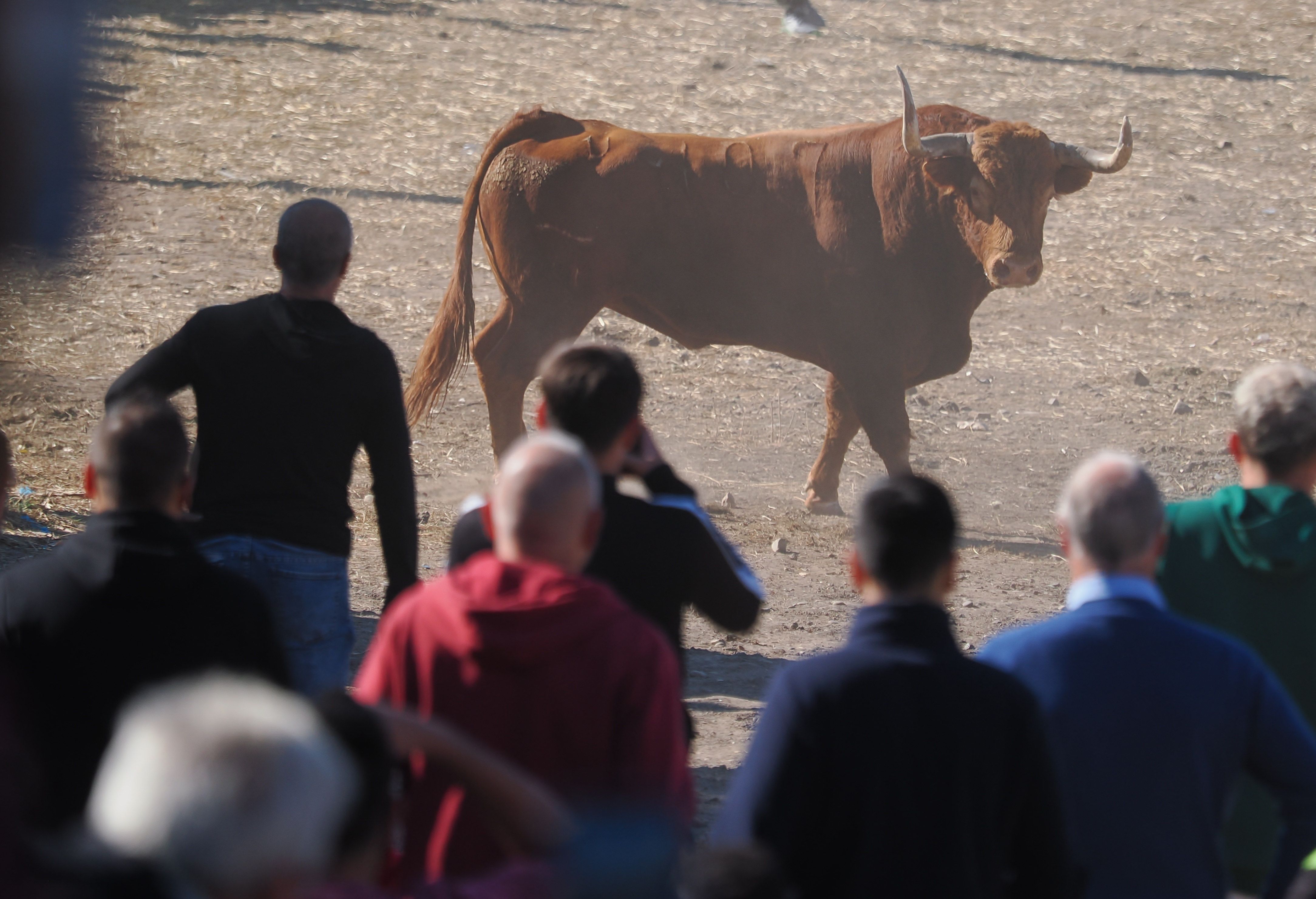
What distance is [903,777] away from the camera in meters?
2.08

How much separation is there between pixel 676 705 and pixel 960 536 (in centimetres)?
576

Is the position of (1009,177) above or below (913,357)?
above

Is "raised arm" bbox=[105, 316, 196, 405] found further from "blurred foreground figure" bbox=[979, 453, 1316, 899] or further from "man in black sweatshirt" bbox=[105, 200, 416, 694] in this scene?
"blurred foreground figure" bbox=[979, 453, 1316, 899]

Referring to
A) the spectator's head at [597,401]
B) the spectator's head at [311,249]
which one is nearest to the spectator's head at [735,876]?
the spectator's head at [597,401]

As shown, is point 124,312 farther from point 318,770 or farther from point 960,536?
point 318,770

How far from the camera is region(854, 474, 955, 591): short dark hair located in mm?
2207

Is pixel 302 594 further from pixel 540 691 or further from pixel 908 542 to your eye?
pixel 908 542

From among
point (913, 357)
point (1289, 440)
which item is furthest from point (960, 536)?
point (1289, 440)

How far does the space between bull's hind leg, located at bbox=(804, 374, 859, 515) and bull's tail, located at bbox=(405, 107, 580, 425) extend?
2.02 m

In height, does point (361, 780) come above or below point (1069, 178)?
below

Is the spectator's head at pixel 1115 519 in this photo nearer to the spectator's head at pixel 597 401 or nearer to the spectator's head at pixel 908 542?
the spectator's head at pixel 908 542

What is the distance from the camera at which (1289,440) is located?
2.96 meters

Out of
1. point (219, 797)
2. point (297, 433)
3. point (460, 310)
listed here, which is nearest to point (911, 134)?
point (460, 310)

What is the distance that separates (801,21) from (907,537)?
17.5m
